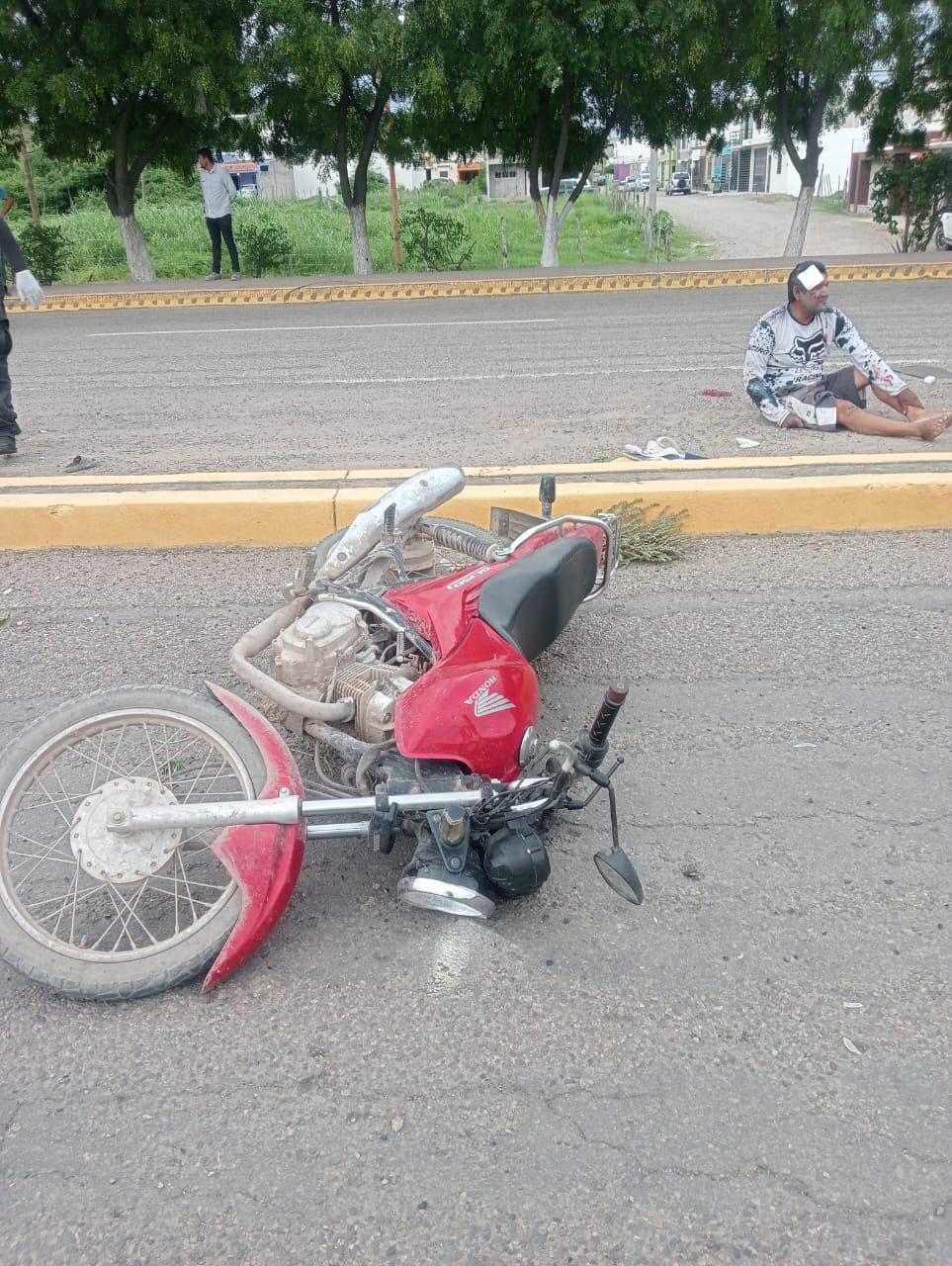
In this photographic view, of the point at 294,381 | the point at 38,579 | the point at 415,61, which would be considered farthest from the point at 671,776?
the point at 415,61

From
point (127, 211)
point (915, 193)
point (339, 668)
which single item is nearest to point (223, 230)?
point (127, 211)

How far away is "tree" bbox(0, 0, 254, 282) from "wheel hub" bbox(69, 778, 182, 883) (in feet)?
59.6

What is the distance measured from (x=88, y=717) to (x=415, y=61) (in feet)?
61.2

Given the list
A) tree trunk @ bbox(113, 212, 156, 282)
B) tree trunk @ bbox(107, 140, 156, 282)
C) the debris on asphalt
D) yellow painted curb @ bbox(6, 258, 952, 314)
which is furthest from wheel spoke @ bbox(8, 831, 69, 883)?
tree trunk @ bbox(113, 212, 156, 282)

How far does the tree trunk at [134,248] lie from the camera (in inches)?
771

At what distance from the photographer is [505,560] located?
3.20 metres

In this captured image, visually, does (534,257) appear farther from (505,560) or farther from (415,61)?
(505,560)

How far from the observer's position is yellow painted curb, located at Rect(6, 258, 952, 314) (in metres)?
17.0

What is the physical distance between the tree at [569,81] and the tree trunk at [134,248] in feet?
19.4

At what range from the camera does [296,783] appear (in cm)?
259

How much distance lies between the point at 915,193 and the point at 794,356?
17690mm

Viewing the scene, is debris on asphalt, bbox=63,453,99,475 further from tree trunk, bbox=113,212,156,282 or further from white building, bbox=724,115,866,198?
white building, bbox=724,115,866,198

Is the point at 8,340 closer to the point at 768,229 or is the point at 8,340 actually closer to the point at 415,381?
the point at 415,381

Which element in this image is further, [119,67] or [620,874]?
[119,67]
